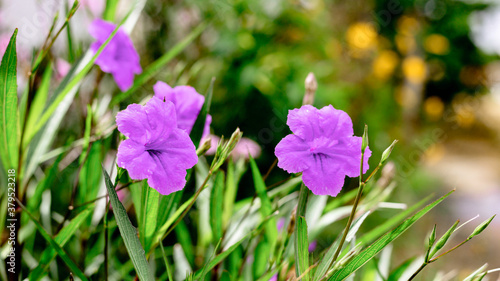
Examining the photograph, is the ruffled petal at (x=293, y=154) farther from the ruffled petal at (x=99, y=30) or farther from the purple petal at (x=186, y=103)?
the ruffled petal at (x=99, y=30)

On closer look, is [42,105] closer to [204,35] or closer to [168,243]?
[168,243]

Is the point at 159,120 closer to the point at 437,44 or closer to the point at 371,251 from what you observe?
the point at 371,251

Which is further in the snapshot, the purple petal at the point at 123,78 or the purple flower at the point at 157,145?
the purple petal at the point at 123,78

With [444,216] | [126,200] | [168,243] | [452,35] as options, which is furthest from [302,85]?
[452,35]

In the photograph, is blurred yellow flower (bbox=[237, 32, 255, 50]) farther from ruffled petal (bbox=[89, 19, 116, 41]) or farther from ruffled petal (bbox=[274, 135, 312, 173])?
ruffled petal (bbox=[274, 135, 312, 173])

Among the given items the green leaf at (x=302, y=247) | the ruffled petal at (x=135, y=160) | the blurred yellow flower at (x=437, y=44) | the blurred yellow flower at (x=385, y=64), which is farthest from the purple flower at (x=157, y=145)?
the blurred yellow flower at (x=437, y=44)

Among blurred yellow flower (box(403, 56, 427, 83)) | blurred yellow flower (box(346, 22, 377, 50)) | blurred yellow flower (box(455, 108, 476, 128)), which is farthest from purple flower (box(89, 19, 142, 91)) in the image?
blurred yellow flower (box(455, 108, 476, 128))

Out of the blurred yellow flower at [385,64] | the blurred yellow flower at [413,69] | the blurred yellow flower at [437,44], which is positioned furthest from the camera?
the blurred yellow flower at [437,44]
